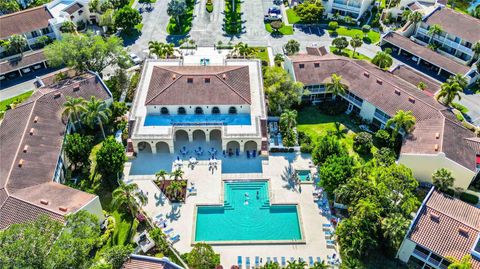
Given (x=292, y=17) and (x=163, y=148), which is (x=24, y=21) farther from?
(x=292, y=17)

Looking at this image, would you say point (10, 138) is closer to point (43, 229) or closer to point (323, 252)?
point (43, 229)

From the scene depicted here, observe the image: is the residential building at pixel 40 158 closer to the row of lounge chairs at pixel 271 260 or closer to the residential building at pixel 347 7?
the row of lounge chairs at pixel 271 260

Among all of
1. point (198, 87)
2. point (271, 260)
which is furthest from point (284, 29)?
point (271, 260)

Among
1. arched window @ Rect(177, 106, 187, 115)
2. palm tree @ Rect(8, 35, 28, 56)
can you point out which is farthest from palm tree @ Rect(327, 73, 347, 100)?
palm tree @ Rect(8, 35, 28, 56)

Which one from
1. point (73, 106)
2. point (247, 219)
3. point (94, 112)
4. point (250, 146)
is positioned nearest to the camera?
point (247, 219)

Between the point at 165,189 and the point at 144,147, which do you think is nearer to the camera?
the point at 165,189

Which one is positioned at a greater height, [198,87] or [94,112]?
[198,87]

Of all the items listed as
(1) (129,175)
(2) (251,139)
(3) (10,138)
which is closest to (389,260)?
(2) (251,139)
